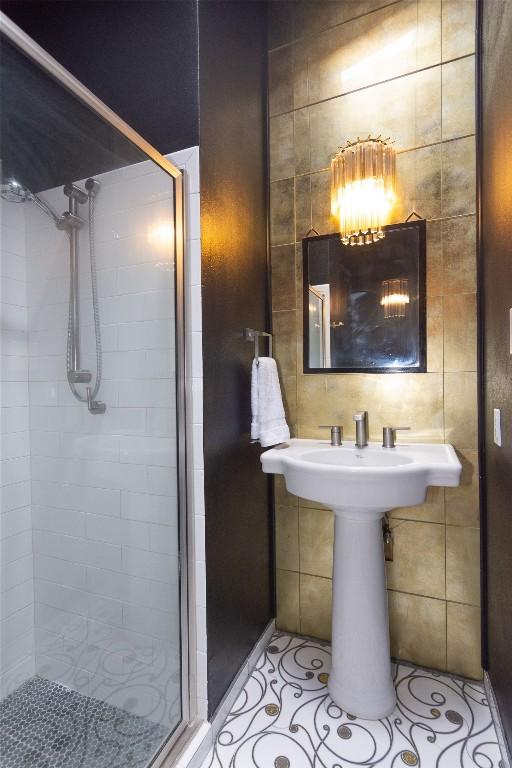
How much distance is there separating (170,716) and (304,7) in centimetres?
278

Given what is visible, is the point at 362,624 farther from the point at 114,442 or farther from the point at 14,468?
the point at 14,468

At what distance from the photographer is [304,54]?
69.1 inches

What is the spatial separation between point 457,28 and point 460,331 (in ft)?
3.74

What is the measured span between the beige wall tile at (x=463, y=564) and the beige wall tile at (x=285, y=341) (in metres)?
0.91

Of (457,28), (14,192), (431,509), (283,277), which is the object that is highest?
(457,28)

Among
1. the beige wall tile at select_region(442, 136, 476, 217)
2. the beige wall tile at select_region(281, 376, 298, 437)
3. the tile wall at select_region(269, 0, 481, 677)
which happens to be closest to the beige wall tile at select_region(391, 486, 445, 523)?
the tile wall at select_region(269, 0, 481, 677)

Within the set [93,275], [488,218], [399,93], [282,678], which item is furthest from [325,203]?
[282,678]

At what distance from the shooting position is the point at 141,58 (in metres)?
1.31

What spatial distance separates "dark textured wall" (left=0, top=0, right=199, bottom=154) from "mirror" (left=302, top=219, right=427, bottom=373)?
73 cm

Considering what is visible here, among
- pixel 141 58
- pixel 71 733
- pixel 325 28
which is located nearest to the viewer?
pixel 71 733

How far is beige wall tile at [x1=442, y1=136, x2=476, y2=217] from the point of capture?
1.49 meters

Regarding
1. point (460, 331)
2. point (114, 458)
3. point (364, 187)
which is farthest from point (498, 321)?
point (114, 458)

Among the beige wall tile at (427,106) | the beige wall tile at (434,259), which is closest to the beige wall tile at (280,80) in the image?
the beige wall tile at (427,106)

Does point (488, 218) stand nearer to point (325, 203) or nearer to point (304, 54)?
point (325, 203)
